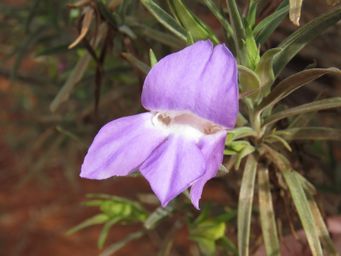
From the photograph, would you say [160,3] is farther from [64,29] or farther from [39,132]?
[39,132]

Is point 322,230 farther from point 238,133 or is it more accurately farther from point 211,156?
point 211,156

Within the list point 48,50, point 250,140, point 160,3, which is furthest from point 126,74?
point 250,140

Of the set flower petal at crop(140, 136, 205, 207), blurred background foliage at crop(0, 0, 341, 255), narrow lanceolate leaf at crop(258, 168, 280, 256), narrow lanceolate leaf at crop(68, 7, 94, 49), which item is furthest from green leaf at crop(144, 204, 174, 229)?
flower petal at crop(140, 136, 205, 207)

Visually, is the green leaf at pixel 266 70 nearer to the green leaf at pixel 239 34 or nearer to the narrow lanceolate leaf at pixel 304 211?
the green leaf at pixel 239 34

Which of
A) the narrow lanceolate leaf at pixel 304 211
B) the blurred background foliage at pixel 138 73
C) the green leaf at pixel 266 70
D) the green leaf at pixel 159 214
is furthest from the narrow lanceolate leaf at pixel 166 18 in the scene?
the green leaf at pixel 159 214

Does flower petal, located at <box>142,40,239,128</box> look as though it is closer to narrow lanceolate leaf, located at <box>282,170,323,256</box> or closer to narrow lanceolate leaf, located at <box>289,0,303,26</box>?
narrow lanceolate leaf, located at <box>289,0,303,26</box>
